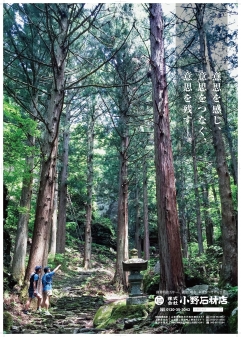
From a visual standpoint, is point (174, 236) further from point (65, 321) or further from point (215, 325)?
point (65, 321)

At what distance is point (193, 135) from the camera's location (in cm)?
1404

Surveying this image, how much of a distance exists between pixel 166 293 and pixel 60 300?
539 cm

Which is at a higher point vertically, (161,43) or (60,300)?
(161,43)

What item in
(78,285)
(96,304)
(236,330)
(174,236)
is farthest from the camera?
(78,285)

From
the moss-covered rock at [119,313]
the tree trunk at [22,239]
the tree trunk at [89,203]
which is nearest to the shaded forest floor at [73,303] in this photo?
the moss-covered rock at [119,313]

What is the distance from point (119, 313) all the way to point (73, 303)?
9.49 ft

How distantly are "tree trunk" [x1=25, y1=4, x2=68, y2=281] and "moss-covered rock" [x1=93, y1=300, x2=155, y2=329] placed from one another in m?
1.70

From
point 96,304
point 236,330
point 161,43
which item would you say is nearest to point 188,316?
point 236,330

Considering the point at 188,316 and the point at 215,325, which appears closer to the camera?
the point at 215,325

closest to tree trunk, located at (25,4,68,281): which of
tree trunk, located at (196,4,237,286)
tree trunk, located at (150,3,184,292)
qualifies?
tree trunk, located at (150,3,184,292)

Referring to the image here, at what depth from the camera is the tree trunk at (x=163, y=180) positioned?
14.4ft

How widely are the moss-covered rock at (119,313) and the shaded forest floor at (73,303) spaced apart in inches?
11.3

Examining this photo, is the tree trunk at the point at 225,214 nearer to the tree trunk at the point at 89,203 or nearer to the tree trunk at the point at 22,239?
the tree trunk at the point at 22,239

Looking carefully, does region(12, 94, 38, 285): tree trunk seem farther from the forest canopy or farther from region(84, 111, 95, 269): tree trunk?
region(84, 111, 95, 269): tree trunk
